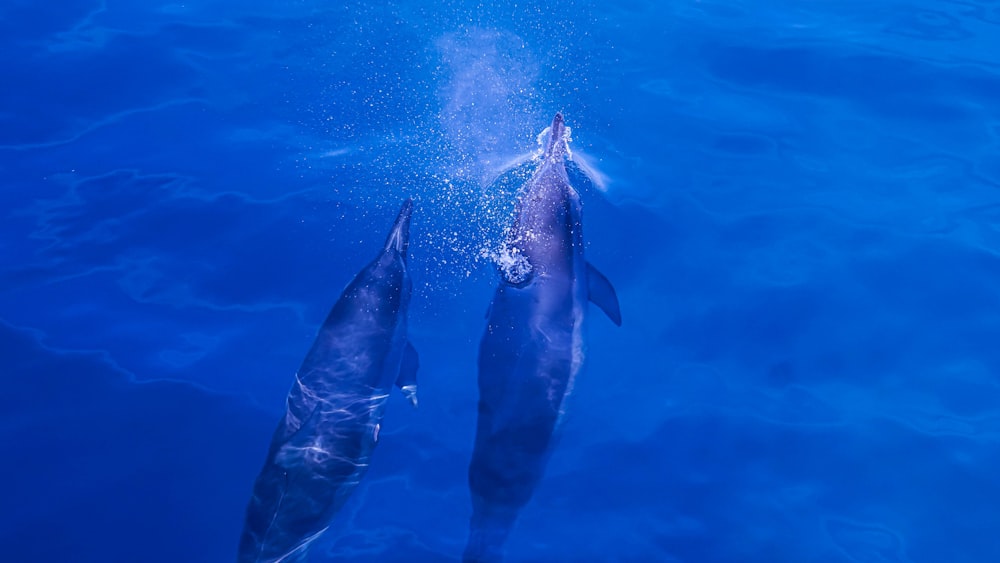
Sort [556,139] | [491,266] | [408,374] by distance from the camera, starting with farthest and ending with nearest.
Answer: [556,139]
[491,266]
[408,374]

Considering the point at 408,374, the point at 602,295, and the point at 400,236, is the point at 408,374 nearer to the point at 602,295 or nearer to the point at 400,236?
the point at 400,236

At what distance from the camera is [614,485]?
6.80m

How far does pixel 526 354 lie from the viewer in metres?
6.45

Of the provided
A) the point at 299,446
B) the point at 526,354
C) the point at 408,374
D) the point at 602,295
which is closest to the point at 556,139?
the point at 602,295

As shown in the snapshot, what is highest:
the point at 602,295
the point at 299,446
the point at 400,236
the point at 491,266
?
the point at 491,266

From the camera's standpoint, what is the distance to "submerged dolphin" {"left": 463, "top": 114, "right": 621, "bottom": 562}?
20.2 ft

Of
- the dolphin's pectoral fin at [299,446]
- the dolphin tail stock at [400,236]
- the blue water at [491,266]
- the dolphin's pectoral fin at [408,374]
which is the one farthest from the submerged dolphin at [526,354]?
the dolphin's pectoral fin at [299,446]

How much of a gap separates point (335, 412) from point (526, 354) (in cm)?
166

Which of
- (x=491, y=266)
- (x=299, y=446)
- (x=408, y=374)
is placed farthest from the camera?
(x=491, y=266)

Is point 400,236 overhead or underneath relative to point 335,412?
overhead

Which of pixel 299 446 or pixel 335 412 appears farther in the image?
pixel 335 412

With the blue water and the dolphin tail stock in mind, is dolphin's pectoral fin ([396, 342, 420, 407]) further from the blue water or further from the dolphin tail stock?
the dolphin tail stock

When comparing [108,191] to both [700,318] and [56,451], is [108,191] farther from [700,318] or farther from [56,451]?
[700,318]

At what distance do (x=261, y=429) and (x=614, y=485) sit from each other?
3268 millimetres
